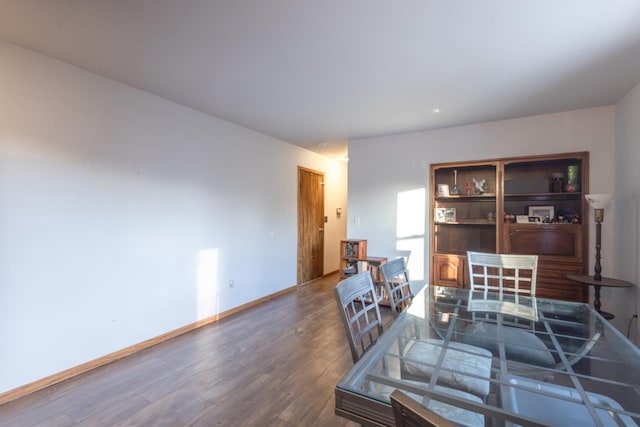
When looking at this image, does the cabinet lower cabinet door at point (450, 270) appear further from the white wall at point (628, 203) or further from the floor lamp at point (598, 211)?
the white wall at point (628, 203)

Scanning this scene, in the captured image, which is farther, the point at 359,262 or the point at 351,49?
the point at 359,262

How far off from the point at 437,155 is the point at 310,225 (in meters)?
2.64

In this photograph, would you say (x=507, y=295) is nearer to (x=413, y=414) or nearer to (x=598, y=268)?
(x=598, y=268)

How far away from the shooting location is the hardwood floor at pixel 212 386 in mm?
1938

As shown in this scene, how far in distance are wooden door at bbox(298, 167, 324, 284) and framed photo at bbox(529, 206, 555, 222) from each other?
346cm

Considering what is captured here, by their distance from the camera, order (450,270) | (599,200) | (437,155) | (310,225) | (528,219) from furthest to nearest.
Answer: (310,225), (437,155), (450,270), (528,219), (599,200)

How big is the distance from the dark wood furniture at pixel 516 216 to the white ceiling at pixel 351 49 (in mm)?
805

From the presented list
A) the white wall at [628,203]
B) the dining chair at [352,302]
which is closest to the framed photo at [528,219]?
the white wall at [628,203]

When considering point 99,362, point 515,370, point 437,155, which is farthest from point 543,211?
point 99,362

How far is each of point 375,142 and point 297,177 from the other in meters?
1.52

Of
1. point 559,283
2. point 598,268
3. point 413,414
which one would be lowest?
point 559,283

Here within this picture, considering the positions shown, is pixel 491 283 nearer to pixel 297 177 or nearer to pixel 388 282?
pixel 388 282

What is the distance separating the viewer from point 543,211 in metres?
3.72

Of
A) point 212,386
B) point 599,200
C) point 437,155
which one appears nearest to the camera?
point 212,386
